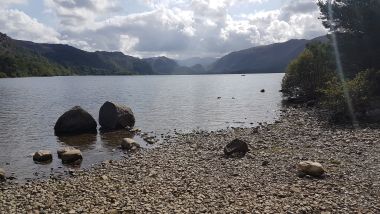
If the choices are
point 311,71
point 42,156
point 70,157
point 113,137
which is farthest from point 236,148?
point 311,71

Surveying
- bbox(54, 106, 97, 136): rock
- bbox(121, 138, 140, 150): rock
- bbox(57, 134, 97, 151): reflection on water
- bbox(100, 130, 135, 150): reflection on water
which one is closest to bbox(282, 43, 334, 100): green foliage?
bbox(100, 130, 135, 150): reflection on water

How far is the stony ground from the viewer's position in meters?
17.4

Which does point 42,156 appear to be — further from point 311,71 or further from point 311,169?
point 311,71

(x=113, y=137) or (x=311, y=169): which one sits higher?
(x=311, y=169)

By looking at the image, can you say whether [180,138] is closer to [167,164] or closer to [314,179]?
[167,164]

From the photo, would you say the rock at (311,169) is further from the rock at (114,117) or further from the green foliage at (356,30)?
the green foliage at (356,30)

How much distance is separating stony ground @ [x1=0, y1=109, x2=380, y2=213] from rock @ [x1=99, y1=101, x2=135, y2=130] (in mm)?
14812

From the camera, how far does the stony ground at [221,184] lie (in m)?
17.4

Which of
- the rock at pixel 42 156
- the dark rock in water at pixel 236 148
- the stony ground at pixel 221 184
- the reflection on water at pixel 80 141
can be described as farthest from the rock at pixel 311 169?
the reflection on water at pixel 80 141

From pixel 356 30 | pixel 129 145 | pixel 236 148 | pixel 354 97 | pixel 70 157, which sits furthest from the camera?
pixel 356 30

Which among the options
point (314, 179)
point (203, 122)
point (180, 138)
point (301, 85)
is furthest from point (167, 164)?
point (301, 85)

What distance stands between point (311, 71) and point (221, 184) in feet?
188

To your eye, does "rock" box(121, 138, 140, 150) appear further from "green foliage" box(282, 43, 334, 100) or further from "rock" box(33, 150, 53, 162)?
"green foliage" box(282, 43, 334, 100)

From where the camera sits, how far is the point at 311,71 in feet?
241
